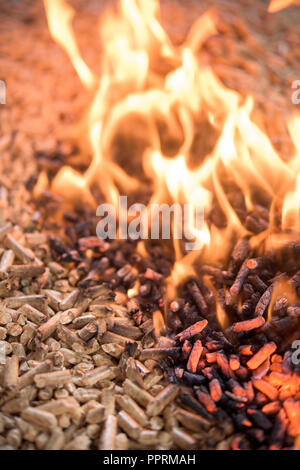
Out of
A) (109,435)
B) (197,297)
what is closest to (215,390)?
(109,435)

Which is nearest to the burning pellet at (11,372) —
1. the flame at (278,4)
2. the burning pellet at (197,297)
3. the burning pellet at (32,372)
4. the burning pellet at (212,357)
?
the burning pellet at (32,372)

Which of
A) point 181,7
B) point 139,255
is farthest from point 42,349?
point 181,7

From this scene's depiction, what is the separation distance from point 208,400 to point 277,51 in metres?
3.57

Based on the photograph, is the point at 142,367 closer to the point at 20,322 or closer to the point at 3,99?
the point at 20,322

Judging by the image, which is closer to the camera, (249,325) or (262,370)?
(262,370)

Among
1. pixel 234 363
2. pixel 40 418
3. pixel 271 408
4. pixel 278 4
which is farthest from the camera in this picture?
pixel 278 4

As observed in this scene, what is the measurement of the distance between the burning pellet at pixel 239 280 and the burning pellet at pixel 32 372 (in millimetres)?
1306

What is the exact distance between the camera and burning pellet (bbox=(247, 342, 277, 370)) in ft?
7.81

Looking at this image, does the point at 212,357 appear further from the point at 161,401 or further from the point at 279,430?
the point at 279,430

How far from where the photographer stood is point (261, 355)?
2396mm

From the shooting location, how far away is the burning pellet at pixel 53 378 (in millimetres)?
2230

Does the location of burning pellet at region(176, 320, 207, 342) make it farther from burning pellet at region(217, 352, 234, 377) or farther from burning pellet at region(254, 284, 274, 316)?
burning pellet at region(254, 284, 274, 316)

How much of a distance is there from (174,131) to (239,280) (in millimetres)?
2149
